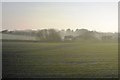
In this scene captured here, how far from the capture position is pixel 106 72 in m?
4.54

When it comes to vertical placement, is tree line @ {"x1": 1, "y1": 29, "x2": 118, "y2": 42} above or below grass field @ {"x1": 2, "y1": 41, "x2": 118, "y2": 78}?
above

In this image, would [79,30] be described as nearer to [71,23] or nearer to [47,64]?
[71,23]

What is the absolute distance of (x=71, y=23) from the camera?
450cm

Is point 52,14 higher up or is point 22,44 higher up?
point 52,14

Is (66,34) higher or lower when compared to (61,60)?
higher

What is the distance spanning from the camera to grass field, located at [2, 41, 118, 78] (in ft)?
14.9

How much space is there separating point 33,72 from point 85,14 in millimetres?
1610

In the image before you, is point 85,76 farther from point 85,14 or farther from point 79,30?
point 85,14

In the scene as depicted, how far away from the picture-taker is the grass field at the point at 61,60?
4.54 meters

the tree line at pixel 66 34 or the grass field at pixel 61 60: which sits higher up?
the tree line at pixel 66 34

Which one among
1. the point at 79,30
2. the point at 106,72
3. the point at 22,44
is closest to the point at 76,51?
the point at 79,30

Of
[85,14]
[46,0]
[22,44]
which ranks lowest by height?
[22,44]

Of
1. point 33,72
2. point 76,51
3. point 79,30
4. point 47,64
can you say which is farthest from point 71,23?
point 33,72

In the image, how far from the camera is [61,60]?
4.59m
